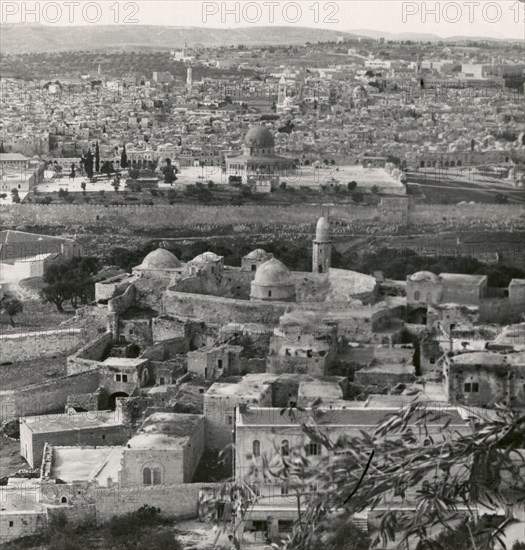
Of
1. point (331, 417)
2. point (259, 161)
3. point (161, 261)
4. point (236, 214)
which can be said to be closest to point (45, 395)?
point (161, 261)

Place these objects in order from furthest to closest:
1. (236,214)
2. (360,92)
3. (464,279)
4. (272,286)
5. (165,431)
A: (360,92) → (236,214) → (464,279) → (272,286) → (165,431)

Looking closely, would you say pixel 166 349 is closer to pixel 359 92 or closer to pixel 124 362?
pixel 124 362

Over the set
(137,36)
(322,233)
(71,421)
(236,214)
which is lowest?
(236,214)

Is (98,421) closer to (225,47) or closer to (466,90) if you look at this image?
(466,90)

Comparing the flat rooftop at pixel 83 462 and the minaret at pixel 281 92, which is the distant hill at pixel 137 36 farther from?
the flat rooftop at pixel 83 462

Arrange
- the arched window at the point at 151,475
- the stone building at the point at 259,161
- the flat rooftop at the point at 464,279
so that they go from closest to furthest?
the arched window at the point at 151,475 → the flat rooftop at the point at 464,279 → the stone building at the point at 259,161

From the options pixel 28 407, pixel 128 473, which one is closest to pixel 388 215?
pixel 28 407

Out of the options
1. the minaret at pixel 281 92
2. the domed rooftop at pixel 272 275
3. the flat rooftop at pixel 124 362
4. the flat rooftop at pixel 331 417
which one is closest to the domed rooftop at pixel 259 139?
the minaret at pixel 281 92
